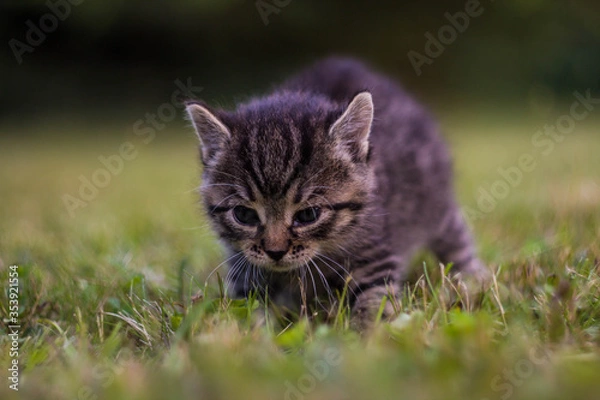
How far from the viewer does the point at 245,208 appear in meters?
2.78

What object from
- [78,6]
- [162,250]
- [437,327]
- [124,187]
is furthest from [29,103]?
[437,327]

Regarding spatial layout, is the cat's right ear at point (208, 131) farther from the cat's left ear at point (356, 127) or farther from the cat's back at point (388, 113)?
the cat's back at point (388, 113)

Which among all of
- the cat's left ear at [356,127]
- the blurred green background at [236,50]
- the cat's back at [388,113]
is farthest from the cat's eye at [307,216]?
the blurred green background at [236,50]

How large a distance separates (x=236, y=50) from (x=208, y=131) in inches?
477

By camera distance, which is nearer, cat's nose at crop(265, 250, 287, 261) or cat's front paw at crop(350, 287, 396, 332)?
cat's front paw at crop(350, 287, 396, 332)

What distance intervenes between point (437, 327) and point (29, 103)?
1428cm

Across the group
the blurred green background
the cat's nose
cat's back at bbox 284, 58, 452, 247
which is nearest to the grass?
the cat's nose

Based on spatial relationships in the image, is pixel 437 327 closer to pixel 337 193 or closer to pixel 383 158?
pixel 337 193

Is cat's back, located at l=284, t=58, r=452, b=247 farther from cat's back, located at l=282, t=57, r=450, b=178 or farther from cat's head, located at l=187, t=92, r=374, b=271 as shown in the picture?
cat's head, located at l=187, t=92, r=374, b=271

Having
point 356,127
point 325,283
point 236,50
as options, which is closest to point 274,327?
point 325,283

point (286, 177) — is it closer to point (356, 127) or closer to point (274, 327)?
point (356, 127)

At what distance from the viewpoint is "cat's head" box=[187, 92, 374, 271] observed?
2688 millimetres

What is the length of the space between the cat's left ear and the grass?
690mm

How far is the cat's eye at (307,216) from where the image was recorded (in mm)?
2729
